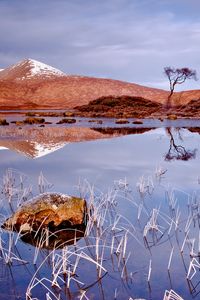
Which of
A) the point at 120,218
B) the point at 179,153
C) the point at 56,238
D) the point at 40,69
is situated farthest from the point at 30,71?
the point at 56,238

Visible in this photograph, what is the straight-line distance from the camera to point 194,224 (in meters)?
8.52

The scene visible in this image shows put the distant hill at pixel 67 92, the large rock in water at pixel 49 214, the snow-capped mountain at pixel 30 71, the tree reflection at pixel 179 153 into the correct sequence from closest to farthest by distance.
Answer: the large rock in water at pixel 49 214
the tree reflection at pixel 179 153
the distant hill at pixel 67 92
the snow-capped mountain at pixel 30 71

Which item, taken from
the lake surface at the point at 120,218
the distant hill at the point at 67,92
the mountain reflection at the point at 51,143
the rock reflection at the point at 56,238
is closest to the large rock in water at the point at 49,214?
the rock reflection at the point at 56,238

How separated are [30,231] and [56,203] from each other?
78 centimetres

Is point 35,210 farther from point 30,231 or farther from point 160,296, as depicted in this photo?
point 160,296

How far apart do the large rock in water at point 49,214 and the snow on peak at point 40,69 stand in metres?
98.4

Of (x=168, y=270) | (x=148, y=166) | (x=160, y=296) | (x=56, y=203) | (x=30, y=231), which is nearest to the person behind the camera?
(x=160, y=296)

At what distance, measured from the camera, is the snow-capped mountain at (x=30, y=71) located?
10439cm

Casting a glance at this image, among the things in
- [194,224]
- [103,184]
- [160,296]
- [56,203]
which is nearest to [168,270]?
[160,296]

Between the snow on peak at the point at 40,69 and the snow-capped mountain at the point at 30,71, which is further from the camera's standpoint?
the snow on peak at the point at 40,69

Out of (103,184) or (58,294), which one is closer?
(58,294)

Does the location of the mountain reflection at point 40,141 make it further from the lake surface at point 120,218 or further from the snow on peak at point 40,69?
the snow on peak at point 40,69

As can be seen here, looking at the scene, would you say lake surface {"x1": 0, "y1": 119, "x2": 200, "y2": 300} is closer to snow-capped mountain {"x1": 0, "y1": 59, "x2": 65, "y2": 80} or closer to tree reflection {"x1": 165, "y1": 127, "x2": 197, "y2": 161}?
tree reflection {"x1": 165, "y1": 127, "x2": 197, "y2": 161}

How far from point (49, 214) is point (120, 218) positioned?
130 cm
